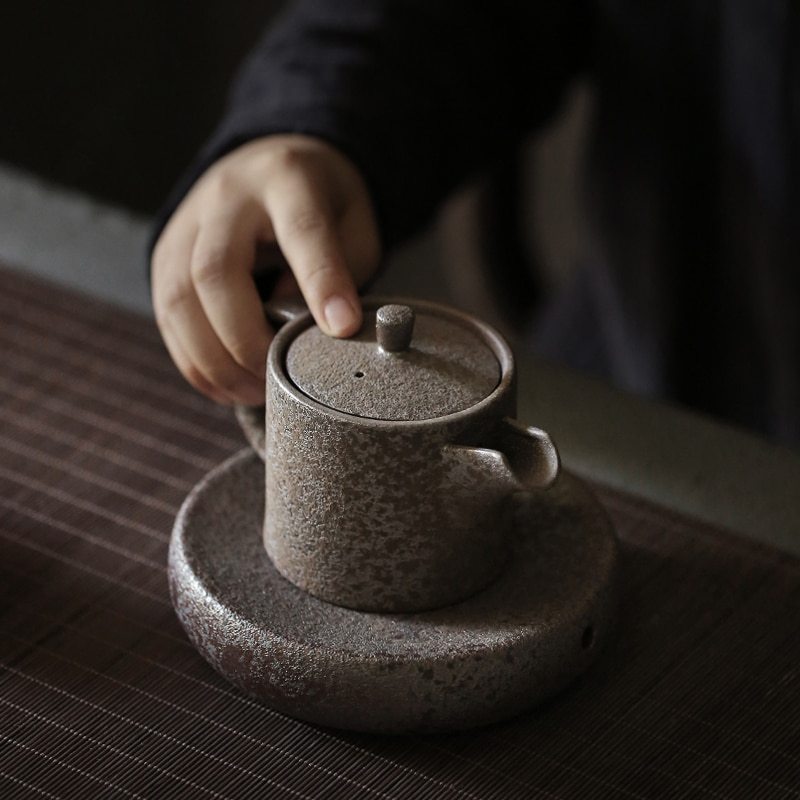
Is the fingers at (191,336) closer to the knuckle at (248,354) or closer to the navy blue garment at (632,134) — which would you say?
the knuckle at (248,354)

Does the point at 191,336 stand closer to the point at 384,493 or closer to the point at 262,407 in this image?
the point at 262,407

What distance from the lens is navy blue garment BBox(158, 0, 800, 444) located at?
0.85 metres

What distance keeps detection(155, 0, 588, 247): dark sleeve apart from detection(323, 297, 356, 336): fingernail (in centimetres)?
24

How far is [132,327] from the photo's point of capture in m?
0.77

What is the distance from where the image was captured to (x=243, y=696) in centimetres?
52

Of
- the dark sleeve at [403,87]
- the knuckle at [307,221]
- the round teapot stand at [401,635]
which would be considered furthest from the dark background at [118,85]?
the round teapot stand at [401,635]

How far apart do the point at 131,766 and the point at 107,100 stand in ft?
3.89

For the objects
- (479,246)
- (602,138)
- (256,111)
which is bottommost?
(479,246)

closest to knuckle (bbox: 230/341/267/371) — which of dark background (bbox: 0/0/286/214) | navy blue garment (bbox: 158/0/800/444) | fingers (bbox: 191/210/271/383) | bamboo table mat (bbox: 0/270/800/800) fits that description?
fingers (bbox: 191/210/271/383)

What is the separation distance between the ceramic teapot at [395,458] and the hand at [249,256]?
0.03 metres

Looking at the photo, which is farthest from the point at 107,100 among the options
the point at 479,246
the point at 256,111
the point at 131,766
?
the point at 131,766

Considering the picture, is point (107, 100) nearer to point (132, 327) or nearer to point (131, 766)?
point (132, 327)

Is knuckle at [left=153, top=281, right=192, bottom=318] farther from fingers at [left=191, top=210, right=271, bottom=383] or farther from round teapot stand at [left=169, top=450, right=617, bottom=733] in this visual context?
round teapot stand at [left=169, top=450, right=617, bottom=733]

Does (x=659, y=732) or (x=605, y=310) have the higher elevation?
(x=659, y=732)
